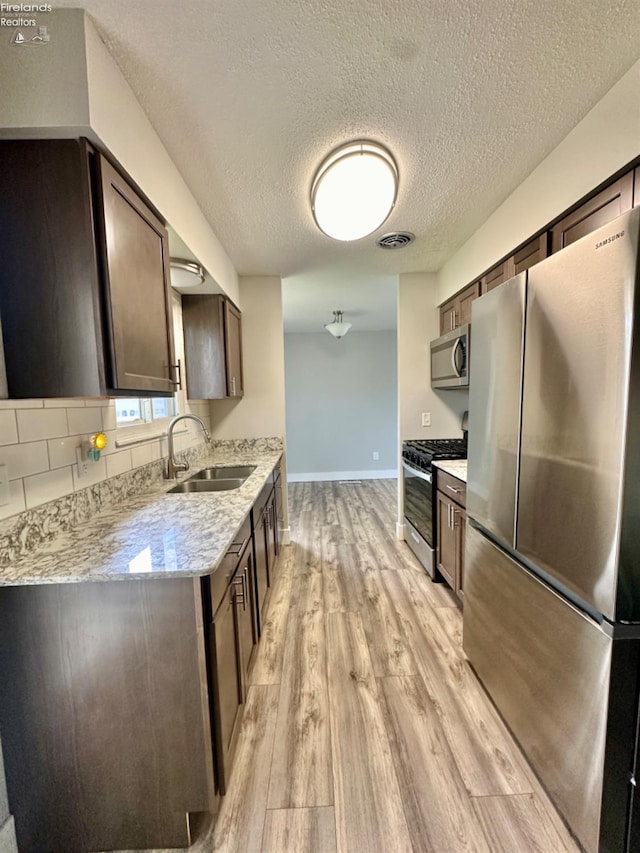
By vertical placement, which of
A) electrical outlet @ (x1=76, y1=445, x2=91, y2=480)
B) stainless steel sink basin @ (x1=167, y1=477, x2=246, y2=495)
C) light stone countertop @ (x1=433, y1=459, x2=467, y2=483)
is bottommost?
stainless steel sink basin @ (x1=167, y1=477, x2=246, y2=495)

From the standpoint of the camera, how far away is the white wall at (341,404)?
575cm

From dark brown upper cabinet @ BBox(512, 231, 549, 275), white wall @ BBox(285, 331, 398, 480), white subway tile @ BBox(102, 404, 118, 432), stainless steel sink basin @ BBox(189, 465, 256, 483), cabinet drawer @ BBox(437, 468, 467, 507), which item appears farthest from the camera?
white wall @ BBox(285, 331, 398, 480)

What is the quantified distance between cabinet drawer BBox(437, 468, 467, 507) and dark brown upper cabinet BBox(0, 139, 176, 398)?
188cm

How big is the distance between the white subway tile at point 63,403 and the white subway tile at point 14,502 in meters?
0.29

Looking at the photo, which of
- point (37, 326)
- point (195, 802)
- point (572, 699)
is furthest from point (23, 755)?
point (572, 699)

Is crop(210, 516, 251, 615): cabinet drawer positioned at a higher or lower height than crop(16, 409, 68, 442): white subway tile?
lower

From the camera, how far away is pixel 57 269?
1.02 meters

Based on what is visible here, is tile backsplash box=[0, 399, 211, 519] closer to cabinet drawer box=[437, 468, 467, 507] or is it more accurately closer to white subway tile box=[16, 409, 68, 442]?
white subway tile box=[16, 409, 68, 442]

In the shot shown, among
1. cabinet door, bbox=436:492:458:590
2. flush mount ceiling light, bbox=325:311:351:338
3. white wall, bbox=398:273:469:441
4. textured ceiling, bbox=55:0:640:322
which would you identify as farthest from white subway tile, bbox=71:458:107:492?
flush mount ceiling light, bbox=325:311:351:338

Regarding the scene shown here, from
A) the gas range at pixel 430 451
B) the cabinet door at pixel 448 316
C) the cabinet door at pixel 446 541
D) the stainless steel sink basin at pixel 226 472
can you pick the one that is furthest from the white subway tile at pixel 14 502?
the cabinet door at pixel 448 316

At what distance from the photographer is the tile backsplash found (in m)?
1.07

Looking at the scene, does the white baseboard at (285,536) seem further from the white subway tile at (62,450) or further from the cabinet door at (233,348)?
the white subway tile at (62,450)

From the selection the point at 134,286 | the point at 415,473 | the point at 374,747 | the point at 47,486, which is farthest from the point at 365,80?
the point at 374,747

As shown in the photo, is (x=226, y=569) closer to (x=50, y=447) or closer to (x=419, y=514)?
(x=50, y=447)
